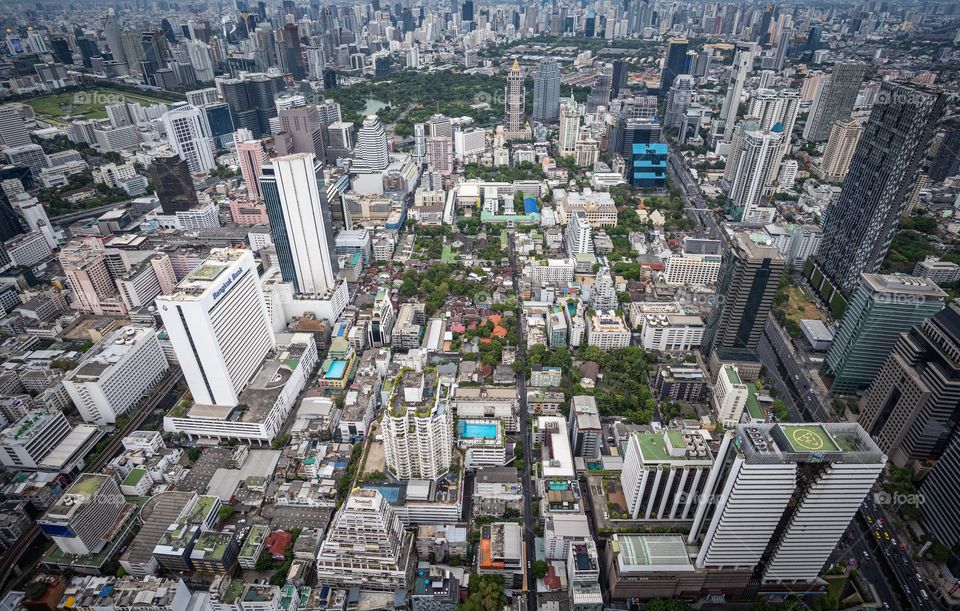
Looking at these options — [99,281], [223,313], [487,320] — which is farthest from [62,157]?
[487,320]

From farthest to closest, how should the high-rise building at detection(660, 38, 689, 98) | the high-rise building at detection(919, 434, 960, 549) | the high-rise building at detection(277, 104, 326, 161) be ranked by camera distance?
the high-rise building at detection(660, 38, 689, 98) → the high-rise building at detection(277, 104, 326, 161) → the high-rise building at detection(919, 434, 960, 549)

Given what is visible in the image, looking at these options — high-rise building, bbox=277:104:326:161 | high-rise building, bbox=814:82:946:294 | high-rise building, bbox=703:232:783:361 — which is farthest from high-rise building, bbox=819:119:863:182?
high-rise building, bbox=277:104:326:161

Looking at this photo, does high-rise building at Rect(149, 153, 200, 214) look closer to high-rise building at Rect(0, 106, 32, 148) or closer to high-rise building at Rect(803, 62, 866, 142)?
high-rise building at Rect(0, 106, 32, 148)

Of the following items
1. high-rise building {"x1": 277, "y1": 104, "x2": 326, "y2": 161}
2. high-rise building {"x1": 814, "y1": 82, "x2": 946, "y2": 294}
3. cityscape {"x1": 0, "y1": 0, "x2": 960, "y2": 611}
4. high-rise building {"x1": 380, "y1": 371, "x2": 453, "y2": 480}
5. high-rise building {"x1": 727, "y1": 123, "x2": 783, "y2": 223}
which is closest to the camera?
cityscape {"x1": 0, "y1": 0, "x2": 960, "y2": 611}

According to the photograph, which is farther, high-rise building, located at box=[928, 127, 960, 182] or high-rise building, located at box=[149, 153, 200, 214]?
high-rise building, located at box=[928, 127, 960, 182]

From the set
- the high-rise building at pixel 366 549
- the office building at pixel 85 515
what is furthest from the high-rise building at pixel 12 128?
the high-rise building at pixel 366 549

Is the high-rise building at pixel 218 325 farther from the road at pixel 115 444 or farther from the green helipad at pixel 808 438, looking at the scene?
the green helipad at pixel 808 438
